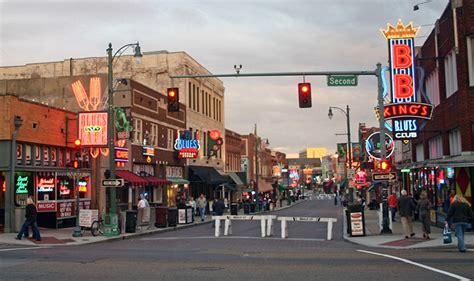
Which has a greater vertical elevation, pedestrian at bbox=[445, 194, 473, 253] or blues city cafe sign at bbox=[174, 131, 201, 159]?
blues city cafe sign at bbox=[174, 131, 201, 159]

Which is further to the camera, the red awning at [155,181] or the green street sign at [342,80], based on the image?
the red awning at [155,181]

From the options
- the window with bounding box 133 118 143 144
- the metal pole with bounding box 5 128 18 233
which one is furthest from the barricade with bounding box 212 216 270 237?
the window with bounding box 133 118 143 144

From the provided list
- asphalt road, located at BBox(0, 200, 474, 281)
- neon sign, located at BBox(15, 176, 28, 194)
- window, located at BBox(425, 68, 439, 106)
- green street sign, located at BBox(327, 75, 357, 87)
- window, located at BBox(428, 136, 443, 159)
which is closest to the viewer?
Result: asphalt road, located at BBox(0, 200, 474, 281)

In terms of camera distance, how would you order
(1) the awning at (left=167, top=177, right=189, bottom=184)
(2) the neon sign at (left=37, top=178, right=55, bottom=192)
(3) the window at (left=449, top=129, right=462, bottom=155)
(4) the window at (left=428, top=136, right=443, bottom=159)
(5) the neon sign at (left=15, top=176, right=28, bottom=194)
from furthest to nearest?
(1) the awning at (left=167, top=177, right=189, bottom=184) → (4) the window at (left=428, top=136, right=443, bottom=159) → (2) the neon sign at (left=37, top=178, right=55, bottom=192) → (5) the neon sign at (left=15, top=176, right=28, bottom=194) → (3) the window at (left=449, top=129, right=462, bottom=155)

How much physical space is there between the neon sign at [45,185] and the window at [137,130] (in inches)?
362

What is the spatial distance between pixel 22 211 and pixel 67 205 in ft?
14.3

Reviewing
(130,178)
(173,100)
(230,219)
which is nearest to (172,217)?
(130,178)

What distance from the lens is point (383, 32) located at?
1101 inches

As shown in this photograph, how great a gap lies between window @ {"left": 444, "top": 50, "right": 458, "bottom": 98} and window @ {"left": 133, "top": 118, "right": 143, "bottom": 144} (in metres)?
19.7

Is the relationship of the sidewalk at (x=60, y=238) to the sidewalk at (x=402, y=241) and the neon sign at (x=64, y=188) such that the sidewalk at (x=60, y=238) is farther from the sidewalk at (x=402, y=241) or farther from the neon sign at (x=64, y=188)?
the sidewalk at (x=402, y=241)

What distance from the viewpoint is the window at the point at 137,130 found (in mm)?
36281

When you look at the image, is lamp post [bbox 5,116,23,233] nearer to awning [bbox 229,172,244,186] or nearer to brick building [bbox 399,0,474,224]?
brick building [bbox 399,0,474,224]

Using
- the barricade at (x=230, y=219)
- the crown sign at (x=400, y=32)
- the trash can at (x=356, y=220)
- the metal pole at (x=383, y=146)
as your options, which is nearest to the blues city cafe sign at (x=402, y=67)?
the crown sign at (x=400, y=32)

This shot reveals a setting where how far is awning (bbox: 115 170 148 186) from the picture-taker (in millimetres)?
33031
